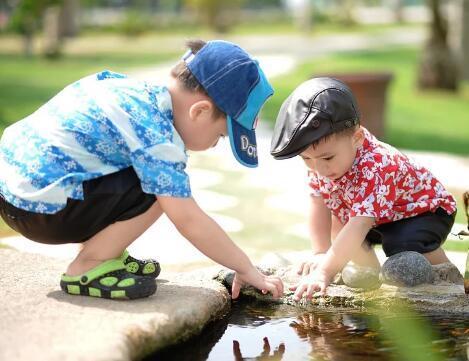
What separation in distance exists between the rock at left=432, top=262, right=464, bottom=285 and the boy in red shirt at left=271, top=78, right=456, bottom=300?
88mm

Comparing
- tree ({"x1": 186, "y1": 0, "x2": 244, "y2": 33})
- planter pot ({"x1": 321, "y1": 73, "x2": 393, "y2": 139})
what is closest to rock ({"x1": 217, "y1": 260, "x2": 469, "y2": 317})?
planter pot ({"x1": 321, "y1": 73, "x2": 393, "y2": 139})

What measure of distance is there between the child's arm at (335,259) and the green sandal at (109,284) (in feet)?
1.73

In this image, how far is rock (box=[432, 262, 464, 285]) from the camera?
3148mm

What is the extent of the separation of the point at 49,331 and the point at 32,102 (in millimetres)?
8563

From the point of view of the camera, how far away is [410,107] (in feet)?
37.0

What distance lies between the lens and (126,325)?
239 cm

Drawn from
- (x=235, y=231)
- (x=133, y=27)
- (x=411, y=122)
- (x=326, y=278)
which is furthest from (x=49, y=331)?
(x=133, y=27)

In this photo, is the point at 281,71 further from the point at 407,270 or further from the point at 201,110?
the point at 201,110

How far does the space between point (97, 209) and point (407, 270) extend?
3.44 ft

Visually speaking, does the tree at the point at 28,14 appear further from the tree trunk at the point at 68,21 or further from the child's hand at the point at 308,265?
the child's hand at the point at 308,265

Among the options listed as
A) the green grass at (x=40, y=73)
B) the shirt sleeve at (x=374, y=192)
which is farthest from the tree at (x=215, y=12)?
the shirt sleeve at (x=374, y=192)

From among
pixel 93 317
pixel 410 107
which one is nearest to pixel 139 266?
pixel 93 317

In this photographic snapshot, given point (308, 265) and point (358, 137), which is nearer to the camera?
point (358, 137)

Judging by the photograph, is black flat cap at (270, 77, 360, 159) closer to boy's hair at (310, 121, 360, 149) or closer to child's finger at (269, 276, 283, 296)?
boy's hair at (310, 121, 360, 149)
